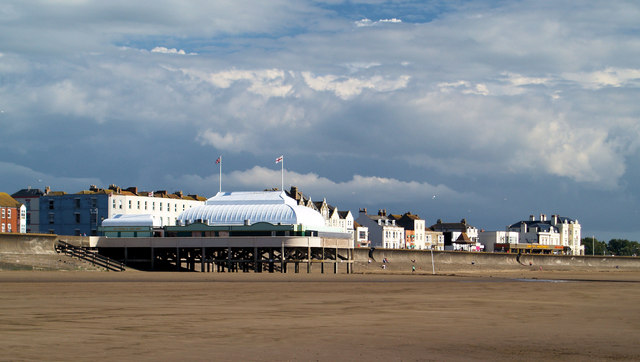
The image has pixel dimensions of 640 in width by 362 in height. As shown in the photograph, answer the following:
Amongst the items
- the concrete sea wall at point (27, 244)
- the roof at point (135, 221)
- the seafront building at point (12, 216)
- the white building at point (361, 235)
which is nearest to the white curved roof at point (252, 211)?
the roof at point (135, 221)

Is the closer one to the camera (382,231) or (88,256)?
(88,256)

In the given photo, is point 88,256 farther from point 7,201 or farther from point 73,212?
point 7,201

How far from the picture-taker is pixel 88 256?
3219 inches

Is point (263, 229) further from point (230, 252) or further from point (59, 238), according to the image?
point (59, 238)

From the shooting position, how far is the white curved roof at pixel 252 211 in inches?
3649

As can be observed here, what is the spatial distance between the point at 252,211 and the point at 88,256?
2139 cm

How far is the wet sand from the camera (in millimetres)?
19953

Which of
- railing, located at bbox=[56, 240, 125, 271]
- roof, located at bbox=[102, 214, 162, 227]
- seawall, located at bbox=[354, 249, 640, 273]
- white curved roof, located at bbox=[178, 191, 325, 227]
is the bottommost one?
seawall, located at bbox=[354, 249, 640, 273]

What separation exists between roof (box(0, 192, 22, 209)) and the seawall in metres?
71.4

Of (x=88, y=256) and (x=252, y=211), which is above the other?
(x=252, y=211)

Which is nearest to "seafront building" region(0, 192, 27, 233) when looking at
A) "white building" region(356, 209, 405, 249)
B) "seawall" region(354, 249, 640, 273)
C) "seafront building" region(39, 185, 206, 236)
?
"seafront building" region(39, 185, 206, 236)

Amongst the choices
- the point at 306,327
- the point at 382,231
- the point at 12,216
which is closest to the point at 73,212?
the point at 12,216

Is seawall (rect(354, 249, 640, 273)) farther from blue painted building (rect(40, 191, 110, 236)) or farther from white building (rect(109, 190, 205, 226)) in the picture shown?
blue painted building (rect(40, 191, 110, 236))

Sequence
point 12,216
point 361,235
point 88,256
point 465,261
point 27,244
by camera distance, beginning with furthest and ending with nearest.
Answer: point 361,235, point 12,216, point 465,261, point 88,256, point 27,244
